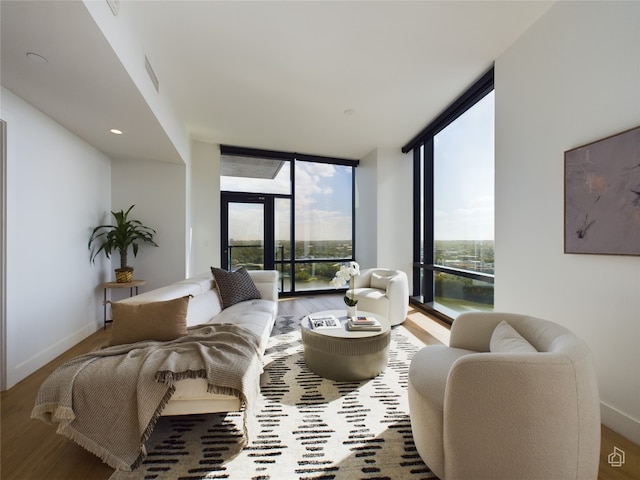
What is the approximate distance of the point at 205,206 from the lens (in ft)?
16.1

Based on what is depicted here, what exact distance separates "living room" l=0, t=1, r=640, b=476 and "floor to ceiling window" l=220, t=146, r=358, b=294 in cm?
143

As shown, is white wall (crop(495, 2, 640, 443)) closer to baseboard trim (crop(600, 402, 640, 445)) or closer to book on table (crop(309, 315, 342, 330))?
baseboard trim (crop(600, 402, 640, 445))

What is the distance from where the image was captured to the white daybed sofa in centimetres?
148

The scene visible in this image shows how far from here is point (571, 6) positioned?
6.28 feet

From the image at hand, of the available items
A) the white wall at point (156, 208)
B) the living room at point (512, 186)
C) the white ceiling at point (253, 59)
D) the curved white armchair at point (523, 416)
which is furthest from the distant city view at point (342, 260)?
the curved white armchair at point (523, 416)

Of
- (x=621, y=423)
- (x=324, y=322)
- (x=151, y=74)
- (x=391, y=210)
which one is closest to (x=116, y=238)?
(x=151, y=74)

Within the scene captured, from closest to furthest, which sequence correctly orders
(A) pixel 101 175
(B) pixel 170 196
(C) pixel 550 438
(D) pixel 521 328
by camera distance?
1. (C) pixel 550 438
2. (D) pixel 521 328
3. (A) pixel 101 175
4. (B) pixel 170 196

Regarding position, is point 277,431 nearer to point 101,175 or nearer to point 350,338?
point 350,338

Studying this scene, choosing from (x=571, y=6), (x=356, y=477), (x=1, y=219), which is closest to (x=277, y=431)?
(x=356, y=477)

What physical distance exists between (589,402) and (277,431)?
1.57 metres

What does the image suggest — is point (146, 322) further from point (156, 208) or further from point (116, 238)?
point (156, 208)

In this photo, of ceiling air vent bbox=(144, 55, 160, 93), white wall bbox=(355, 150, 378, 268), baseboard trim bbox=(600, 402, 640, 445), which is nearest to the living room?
baseboard trim bbox=(600, 402, 640, 445)

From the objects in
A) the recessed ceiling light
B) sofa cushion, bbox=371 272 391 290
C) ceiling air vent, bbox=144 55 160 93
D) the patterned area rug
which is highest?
ceiling air vent, bbox=144 55 160 93

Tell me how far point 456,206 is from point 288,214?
10.3ft
